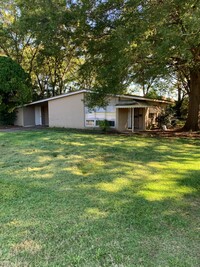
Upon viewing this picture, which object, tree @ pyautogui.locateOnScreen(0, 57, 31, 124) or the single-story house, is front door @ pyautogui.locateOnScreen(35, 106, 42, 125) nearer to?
the single-story house

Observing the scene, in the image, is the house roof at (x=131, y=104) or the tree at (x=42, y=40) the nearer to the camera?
the tree at (x=42, y=40)

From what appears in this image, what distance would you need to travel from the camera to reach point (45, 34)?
35.1 ft

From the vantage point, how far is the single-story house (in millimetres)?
17312

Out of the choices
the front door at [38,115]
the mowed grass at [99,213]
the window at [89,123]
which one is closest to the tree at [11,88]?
the front door at [38,115]

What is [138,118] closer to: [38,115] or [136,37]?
[38,115]

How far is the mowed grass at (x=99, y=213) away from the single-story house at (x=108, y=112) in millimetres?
10347

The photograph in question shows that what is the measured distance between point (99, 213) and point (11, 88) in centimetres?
1870

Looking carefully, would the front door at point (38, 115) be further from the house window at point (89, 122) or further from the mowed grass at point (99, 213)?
the mowed grass at point (99, 213)

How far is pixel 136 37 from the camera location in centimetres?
860

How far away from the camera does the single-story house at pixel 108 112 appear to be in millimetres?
17312

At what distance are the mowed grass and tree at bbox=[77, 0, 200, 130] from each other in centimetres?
384

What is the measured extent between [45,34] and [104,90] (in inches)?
141

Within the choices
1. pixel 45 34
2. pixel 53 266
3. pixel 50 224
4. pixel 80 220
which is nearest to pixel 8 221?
pixel 50 224

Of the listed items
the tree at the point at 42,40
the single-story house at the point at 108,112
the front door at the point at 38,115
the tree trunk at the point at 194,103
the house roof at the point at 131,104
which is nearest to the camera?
the tree at the point at 42,40
